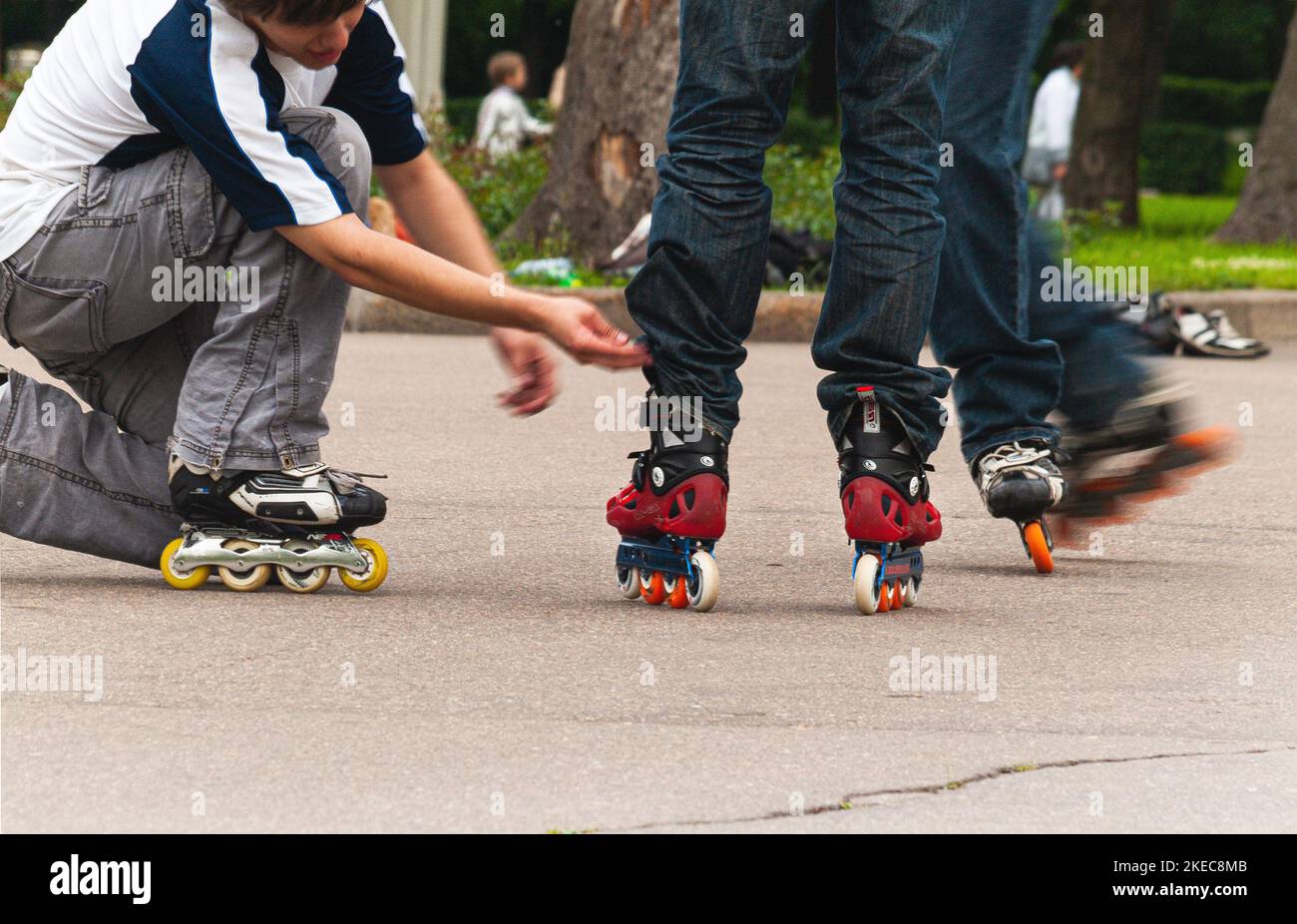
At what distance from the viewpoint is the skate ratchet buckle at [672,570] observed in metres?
3.21

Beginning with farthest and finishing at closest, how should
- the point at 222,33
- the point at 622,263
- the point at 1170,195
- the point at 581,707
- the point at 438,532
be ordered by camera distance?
1. the point at 1170,195
2. the point at 622,263
3. the point at 438,532
4. the point at 222,33
5. the point at 581,707

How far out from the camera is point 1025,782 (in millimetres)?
2297

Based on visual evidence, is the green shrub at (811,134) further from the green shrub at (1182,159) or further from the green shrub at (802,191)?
the green shrub at (802,191)

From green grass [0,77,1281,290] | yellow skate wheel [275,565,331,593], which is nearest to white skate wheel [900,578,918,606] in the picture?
yellow skate wheel [275,565,331,593]

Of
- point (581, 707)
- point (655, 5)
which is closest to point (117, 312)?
point (581, 707)

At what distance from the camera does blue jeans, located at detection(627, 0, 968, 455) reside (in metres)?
3.21

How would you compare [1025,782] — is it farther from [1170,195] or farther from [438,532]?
[1170,195]

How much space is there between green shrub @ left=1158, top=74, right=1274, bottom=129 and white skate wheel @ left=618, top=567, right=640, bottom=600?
120ft

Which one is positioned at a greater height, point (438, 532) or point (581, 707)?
point (438, 532)

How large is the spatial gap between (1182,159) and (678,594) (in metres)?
33.6

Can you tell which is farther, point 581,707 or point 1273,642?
point 1273,642
